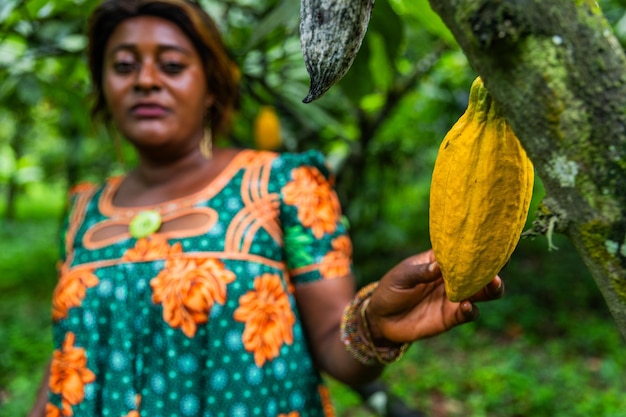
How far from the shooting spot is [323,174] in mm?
1309

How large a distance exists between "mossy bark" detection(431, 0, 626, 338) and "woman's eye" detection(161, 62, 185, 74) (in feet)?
3.21

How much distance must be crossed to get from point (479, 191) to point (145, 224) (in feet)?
2.86

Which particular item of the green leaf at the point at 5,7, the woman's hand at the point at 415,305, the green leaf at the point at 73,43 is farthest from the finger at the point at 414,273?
the green leaf at the point at 73,43

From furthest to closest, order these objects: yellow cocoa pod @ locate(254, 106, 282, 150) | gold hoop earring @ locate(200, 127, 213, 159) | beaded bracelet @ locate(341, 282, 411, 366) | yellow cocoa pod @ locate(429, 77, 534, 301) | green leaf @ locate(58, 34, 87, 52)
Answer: yellow cocoa pod @ locate(254, 106, 282, 150), green leaf @ locate(58, 34, 87, 52), gold hoop earring @ locate(200, 127, 213, 159), beaded bracelet @ locate(341, 282, 411, 366), yellow cocoa pod @ locate(429, 77, 534, 301)

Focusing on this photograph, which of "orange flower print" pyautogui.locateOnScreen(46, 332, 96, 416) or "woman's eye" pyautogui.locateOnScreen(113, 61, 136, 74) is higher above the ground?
"woman's eye" pyautogui.locateOnScreen(113, 61, 136, 74)

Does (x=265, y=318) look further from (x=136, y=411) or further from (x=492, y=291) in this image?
(x=492, y=291)

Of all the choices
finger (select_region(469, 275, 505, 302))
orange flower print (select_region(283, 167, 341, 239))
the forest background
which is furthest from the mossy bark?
orange flower print (select_region(283, 167, 341, 239))

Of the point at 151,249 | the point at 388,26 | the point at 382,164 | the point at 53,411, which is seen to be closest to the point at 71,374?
the point at 53,411

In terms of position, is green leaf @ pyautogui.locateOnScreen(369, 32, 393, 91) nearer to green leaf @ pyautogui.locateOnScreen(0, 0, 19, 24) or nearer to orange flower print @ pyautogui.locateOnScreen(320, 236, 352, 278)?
orange flower print @ pyautogui.locateOnScreen(320, 236, 352, 278)

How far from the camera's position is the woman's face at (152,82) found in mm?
1229

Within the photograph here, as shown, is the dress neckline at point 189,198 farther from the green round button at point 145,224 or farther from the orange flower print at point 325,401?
the orange flower print at point 325,401

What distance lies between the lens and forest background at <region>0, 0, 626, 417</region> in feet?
5.16

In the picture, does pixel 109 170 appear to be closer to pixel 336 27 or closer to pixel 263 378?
pixel 263 378

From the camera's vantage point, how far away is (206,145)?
1.39 m
